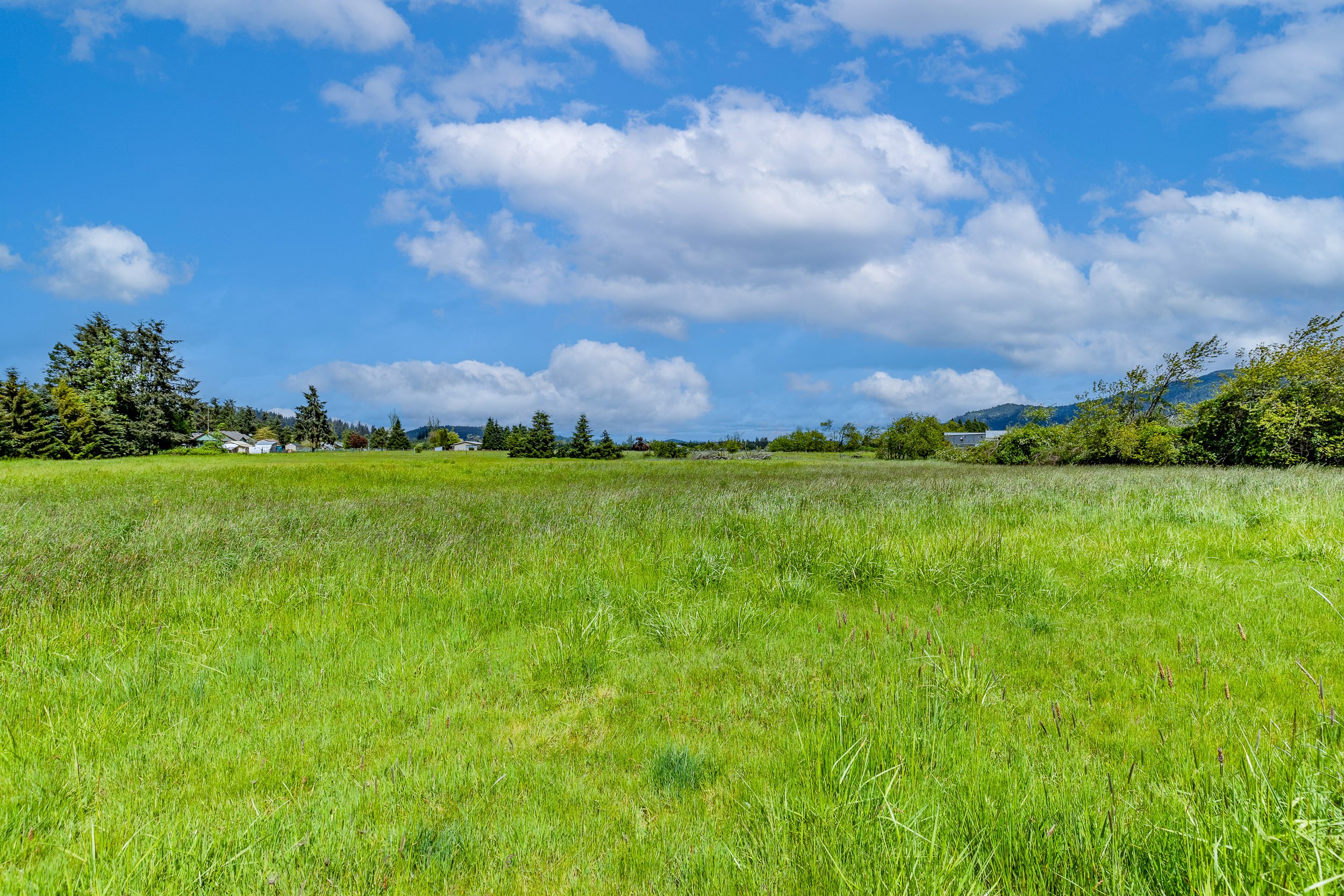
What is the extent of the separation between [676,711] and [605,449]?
86.8 m

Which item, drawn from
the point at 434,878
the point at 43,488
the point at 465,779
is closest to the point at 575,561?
the point at 465,779

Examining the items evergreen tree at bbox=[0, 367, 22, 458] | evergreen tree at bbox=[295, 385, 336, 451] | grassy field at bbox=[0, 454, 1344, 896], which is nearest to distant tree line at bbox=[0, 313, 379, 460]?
evergreen tree at bbox=[0, 367, 22, 458]

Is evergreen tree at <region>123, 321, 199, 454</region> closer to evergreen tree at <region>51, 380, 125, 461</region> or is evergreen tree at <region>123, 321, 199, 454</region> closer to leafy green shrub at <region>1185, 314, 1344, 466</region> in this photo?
evergreen tree at <region>51, 380, 125, 461</region>

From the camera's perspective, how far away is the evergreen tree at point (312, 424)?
123381mm

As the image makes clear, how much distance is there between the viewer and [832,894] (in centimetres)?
220

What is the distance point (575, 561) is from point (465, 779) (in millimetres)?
4973

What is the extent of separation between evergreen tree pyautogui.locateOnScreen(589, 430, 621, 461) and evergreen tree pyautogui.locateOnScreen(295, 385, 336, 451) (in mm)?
74271

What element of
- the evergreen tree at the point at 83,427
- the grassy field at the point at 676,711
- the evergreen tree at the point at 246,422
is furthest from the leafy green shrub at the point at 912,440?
the evergreen tree at the point at 246,422

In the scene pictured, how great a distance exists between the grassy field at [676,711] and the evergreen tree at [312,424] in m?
135

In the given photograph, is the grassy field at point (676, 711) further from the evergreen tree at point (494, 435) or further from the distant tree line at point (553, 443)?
the evergreen tree at point (494, 435)

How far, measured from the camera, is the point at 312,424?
413 feet

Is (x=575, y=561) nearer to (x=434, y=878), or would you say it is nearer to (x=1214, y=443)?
(x=434, y=878)

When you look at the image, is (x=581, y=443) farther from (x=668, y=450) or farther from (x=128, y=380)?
(x=128, y=380)

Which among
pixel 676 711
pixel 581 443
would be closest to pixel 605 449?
pixel 581 443
